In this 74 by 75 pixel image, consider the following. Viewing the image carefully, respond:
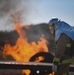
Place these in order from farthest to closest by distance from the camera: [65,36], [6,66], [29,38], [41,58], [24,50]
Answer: [29,38] → [24,50] → [41,58] → [6,66] → [65,36]

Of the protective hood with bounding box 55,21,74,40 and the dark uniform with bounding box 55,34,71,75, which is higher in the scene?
the protective hood with bounding box 55,21,74,40

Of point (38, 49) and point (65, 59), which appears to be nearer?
point (65, 59)

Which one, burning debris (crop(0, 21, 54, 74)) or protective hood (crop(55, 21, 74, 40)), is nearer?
protective hood (crop(55, 21, 74, 40))

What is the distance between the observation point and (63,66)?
699 cm

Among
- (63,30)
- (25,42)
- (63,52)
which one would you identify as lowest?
(63,52)

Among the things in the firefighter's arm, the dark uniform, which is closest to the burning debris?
the dark uniform

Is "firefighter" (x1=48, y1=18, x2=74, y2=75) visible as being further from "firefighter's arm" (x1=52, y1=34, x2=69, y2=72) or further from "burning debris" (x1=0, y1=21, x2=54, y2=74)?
"burning debris" (x1=0, y1=21, x2=54, y2=74)

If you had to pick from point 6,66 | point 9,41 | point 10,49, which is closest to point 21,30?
point 10,49

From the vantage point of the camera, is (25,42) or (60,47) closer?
(60,47)

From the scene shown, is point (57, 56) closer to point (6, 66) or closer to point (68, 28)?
point (68, 28)

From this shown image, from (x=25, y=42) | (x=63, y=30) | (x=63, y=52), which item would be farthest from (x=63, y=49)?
(x=25, y=42)

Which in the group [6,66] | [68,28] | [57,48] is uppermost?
[68,28]

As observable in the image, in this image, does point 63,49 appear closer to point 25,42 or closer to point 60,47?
point 60,47

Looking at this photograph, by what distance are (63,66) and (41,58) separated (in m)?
4.58
